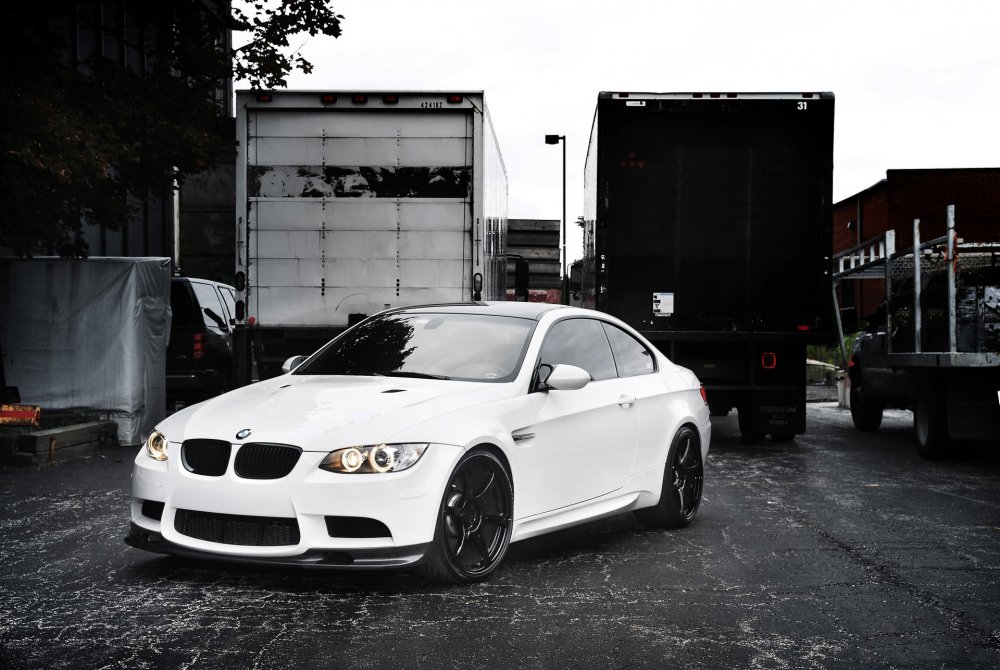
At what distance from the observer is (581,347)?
6.98m

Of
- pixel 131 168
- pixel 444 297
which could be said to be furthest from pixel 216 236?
pixel 444 297

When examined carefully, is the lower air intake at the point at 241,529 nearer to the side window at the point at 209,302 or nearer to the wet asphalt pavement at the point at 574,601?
the wet asphalt pavement at the point at 574,601

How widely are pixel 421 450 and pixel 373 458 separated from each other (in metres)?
0.24

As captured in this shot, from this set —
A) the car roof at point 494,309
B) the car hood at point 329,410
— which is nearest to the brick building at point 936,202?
the car roof at point 494,309

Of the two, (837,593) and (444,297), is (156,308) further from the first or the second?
(837,593)

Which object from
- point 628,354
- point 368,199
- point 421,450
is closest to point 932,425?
point 628,354

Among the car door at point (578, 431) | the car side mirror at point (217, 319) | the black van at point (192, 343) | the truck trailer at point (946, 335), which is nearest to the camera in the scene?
the car door at point (578, 431)

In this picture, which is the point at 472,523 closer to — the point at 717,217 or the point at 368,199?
the point at 368,199

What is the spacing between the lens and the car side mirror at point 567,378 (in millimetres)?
6086

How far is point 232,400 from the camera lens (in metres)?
6.00

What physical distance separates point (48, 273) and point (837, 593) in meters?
10.1

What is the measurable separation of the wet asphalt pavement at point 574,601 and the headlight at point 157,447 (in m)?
0.59

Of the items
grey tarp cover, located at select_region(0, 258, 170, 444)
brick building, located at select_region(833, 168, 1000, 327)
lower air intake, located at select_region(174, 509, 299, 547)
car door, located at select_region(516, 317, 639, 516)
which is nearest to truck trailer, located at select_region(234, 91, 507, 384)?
grey tarp cover, located at select_region(0, 258, 170, 444)

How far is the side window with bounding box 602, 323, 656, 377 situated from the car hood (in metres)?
1.51
